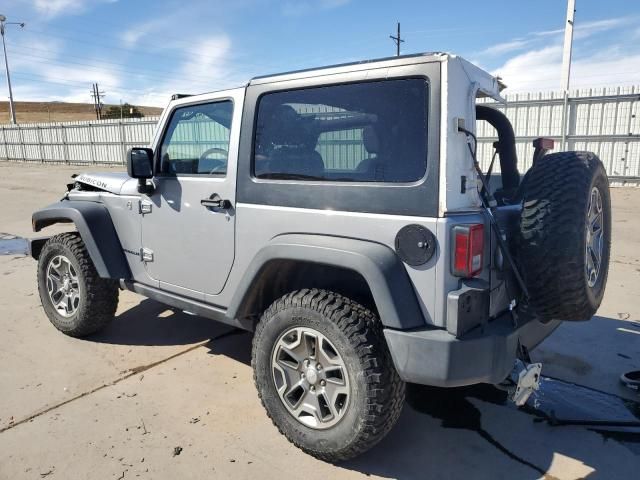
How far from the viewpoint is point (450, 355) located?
6.88 ft

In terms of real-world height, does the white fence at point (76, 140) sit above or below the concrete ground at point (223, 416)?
above

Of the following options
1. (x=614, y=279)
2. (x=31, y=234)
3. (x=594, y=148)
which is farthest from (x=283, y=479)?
(x=594, y=148)

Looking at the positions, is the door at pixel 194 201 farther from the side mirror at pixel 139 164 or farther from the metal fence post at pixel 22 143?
the metal fence post at pixel 22 143

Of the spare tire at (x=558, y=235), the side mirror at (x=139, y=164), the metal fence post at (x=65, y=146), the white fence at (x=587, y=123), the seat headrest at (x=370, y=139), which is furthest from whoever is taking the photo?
the metal fence post at (x=65, y=146)

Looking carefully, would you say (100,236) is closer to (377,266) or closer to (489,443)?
(377,266)

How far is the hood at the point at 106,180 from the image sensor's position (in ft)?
12.3

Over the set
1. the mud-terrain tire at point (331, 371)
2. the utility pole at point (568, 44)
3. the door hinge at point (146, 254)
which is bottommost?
the mud-terrain tire at point (331, 371)

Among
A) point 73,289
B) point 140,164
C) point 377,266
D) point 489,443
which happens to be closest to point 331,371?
point 377,266

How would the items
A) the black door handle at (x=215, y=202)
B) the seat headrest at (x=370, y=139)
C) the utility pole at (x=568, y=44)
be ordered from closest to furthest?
the seat headrest at (x=370, y=139) → the black door handle at (x=215, y=202) → the utility pole at (x=568, y=44)

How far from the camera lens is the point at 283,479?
240 centimetres

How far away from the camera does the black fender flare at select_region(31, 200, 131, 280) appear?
3.64m

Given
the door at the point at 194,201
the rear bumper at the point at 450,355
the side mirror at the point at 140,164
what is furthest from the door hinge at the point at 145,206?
the rear bumper at the point at 450,355

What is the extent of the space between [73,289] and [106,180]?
0.98 m

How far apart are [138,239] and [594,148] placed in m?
13.2
